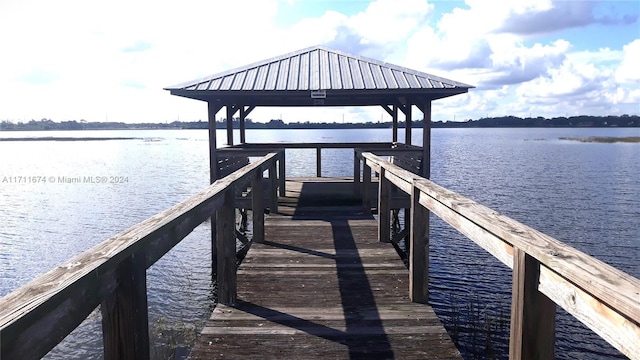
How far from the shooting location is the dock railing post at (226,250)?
4.39 m

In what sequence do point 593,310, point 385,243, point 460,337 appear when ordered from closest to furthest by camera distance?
point 593,310 < point 385,243 < point 460,337

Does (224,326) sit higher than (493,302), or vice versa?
(224,326)

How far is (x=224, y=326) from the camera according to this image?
4012 millimetres

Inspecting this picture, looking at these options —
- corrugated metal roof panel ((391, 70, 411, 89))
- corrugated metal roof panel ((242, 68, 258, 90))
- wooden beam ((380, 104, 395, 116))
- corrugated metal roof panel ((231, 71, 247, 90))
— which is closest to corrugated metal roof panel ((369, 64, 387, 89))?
corrugated metal roof panel ((391, 70, 411, 89))

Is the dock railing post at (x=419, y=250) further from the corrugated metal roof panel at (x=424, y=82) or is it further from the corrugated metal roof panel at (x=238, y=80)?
the corrugated metal roof panel at (x=238, y=80)

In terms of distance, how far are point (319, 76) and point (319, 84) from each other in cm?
79

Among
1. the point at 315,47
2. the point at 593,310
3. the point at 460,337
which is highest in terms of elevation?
the point at 315,47

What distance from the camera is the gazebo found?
10758 millimetres

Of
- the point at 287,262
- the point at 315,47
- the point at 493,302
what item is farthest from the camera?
the point at 315,47

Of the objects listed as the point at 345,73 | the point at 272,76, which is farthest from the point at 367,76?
the point at 272,76

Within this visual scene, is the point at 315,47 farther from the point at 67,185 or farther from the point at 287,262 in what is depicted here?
the point at 67,185

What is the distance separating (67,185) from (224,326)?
120 ft

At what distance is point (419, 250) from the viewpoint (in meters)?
4.55

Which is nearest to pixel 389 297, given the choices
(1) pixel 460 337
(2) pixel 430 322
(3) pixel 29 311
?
(2) pixel 430 322
